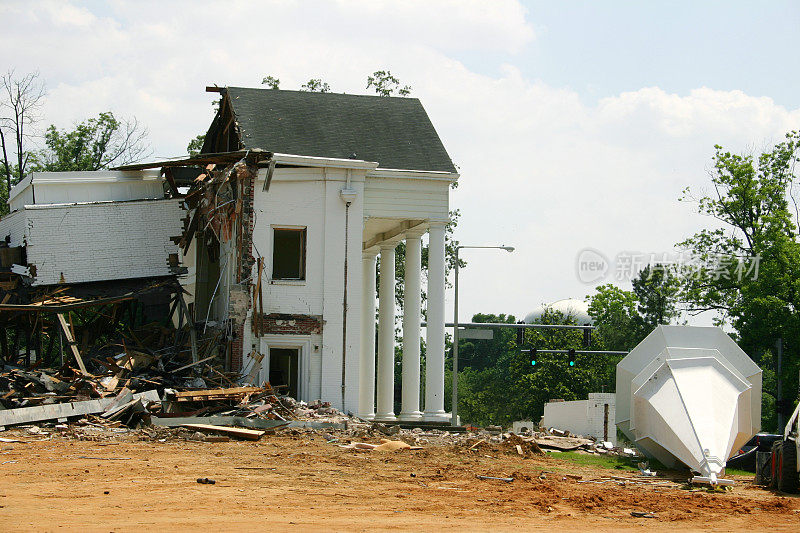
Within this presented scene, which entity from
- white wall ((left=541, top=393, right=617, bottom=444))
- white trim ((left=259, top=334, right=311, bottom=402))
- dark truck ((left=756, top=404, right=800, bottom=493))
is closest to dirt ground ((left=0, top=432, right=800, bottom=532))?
dark truck ((left=756, top=404, right=800, bottom=493))

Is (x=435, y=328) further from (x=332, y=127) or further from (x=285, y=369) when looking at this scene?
(x=332, y=127)

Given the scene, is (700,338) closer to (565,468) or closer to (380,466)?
(565,468)

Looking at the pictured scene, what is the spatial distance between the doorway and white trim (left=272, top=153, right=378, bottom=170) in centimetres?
581

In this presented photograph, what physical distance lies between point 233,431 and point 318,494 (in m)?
7.52

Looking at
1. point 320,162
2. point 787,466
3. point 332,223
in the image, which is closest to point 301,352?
point 332,223

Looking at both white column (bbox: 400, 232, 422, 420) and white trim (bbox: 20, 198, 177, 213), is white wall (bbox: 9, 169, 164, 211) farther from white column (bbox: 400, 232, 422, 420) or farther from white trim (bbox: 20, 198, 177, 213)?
white column (bbox: 400, 232, 422, 420)

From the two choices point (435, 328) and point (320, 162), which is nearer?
point (320, 162)

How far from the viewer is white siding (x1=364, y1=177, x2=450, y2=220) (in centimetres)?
3206

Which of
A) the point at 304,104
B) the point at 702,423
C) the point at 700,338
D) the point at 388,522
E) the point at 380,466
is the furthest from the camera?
the point at 304,104

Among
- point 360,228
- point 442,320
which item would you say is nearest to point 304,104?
point 360,228

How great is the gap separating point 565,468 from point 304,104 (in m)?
19.0

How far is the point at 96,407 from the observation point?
22.9m

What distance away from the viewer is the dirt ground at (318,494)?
12375 mm

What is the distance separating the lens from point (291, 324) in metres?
29.9
